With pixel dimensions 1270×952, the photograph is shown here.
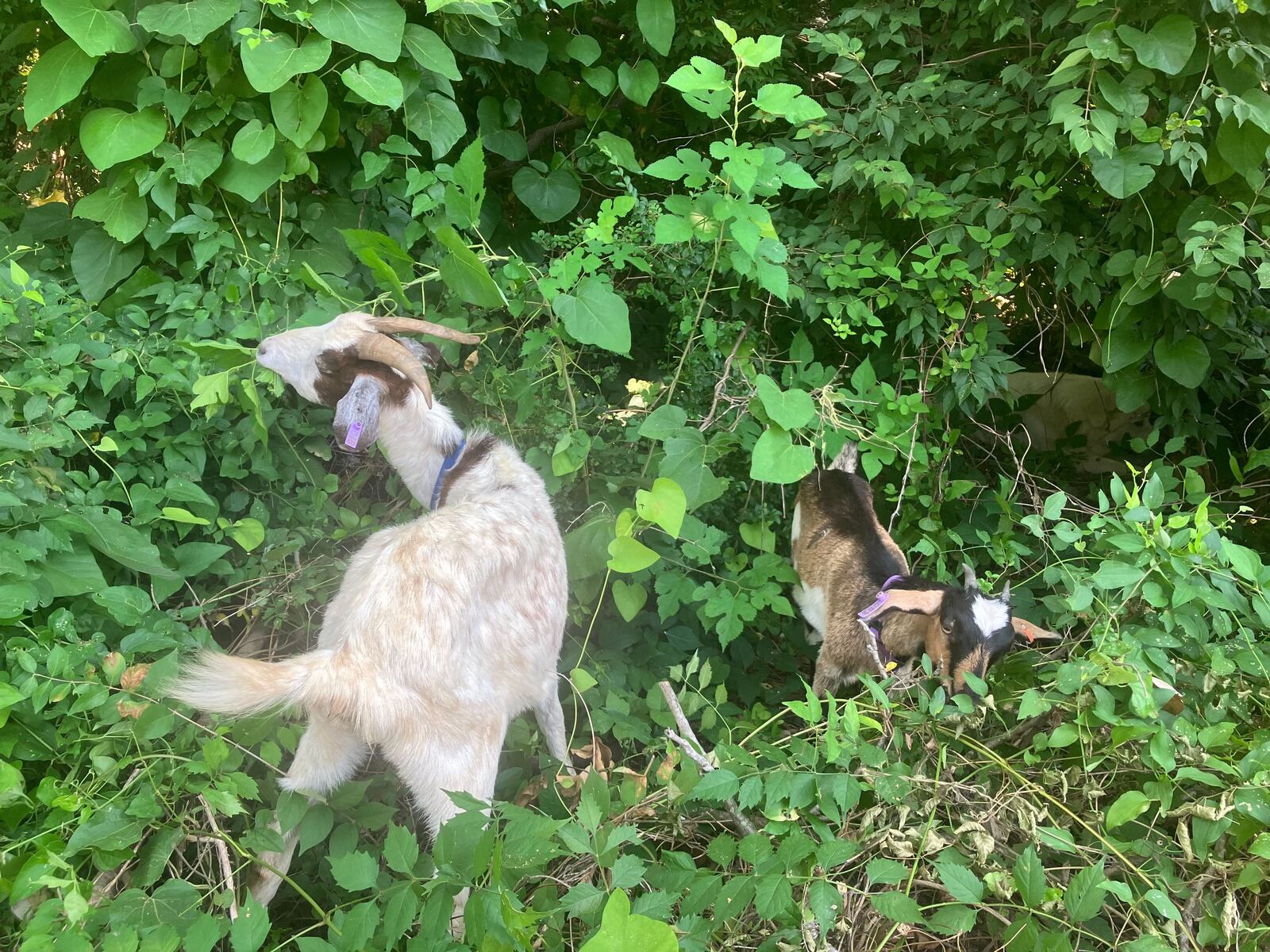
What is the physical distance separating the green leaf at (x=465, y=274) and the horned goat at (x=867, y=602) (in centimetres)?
131

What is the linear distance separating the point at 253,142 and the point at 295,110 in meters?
0.16

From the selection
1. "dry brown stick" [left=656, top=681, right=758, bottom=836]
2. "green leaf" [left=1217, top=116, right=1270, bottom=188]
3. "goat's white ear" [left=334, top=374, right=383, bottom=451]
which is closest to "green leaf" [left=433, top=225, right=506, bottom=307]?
"goat's white ear" [left=334, top=374, right=383, bottom=451]

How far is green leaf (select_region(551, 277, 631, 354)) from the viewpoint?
6.97 feet

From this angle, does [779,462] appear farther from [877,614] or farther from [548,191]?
[548,191]

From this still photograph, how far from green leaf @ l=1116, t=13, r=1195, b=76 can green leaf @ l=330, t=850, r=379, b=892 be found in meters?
2.80

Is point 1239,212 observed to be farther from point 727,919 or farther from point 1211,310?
point 727,919

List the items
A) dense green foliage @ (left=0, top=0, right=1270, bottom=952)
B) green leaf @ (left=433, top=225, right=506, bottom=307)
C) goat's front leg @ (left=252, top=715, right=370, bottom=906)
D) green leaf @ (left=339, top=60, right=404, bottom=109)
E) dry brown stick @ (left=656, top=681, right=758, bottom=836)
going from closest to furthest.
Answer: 1. dense green foliage @ (left=0, top=0, right=1270, bottom=952)
2. dry brown stick @ (left=656, top=681, right=758, bottom=836)
3. goat's front leg @ (left=252, top=715, right=370, bottom=906)
4. green leaf @ (left=433, top=225, right=506, bottom=307)
5. green leaf @ (left=339, top=60, right=404, bottom=109)

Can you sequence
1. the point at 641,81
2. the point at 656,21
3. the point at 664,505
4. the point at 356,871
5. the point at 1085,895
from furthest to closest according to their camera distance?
1. the point at 641,81
2. the point at 656,21
3. the point at 664,505
4. the point at 356,871
5. the point at 1085,895

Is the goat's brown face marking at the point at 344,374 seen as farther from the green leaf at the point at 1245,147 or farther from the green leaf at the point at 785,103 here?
the green leaf at the point at 1245,147

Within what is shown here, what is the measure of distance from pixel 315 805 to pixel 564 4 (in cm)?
242

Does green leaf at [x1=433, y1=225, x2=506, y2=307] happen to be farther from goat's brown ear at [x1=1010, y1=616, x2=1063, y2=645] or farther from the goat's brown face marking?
goat's brown ear at [x1=1010, y1=616, x2=1063, y2=645]

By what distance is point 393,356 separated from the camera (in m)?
2.06

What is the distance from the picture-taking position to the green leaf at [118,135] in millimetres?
2492

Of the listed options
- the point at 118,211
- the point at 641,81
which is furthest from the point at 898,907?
the point at 118,211
